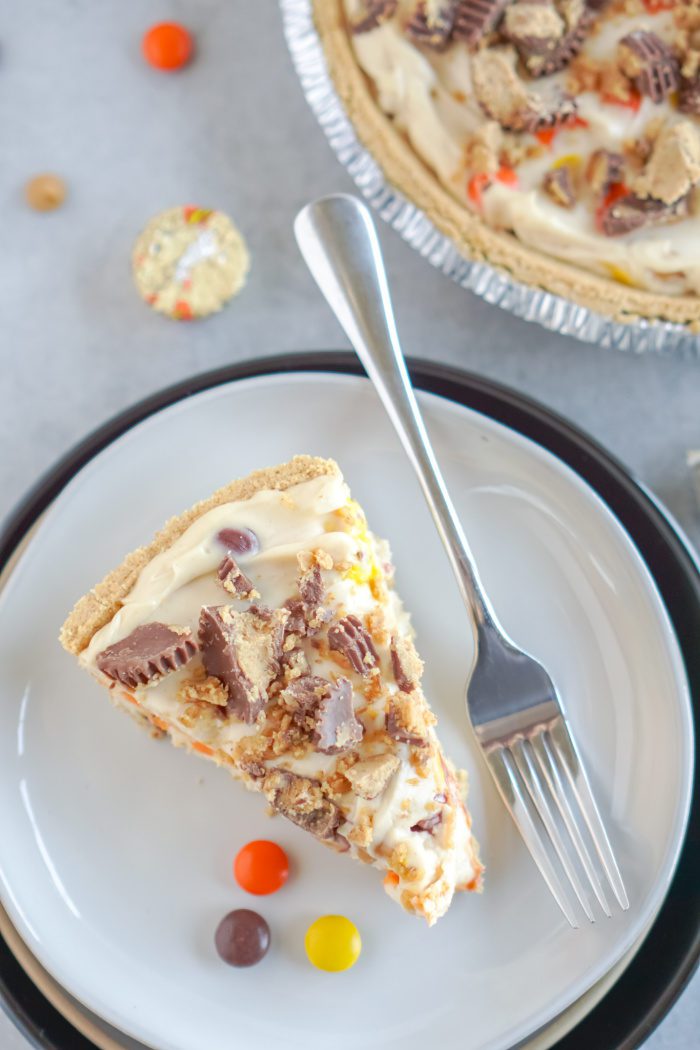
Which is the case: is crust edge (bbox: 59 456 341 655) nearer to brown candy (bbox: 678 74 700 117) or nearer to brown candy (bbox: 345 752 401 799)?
brown candy (bbox: 345 752 401 799)

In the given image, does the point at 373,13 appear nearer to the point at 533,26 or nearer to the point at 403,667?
the point at 533,26

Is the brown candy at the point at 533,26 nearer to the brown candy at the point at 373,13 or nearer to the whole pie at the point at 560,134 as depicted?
the whole pie at the point at 560,134

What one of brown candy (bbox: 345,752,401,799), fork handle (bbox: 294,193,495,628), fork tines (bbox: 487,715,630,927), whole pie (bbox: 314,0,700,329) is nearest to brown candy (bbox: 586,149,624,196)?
whole pie (bbox: 314,0,700,329)

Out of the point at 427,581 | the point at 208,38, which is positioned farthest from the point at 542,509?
the point at 208,38

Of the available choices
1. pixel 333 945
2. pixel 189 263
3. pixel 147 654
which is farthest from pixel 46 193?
pixel 333 945

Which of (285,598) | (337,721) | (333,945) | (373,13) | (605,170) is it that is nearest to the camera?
(337,721)

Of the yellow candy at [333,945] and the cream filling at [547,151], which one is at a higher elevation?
the cream filling at [547,151]

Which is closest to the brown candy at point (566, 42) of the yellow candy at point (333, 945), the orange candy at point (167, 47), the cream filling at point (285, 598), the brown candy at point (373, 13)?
the brown candy at point (373, 13)
